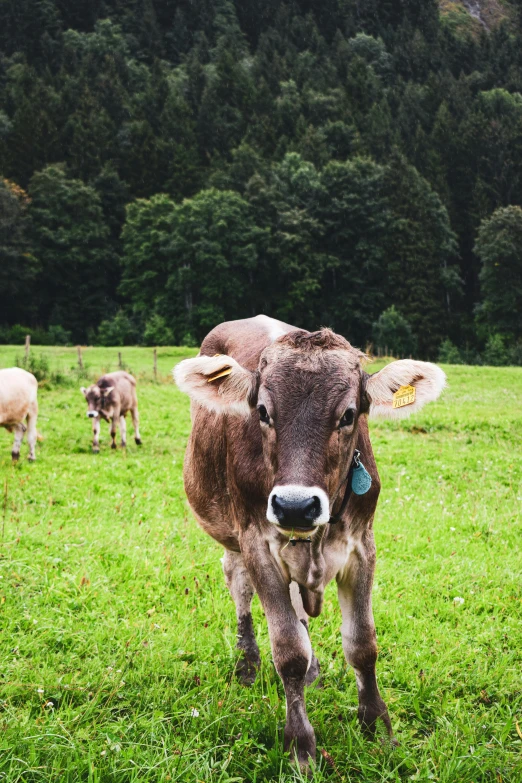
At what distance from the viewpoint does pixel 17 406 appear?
12.1m

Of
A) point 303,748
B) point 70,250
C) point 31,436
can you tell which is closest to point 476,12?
point 70,250

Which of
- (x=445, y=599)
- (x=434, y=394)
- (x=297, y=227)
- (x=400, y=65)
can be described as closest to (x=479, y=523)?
(x=445, y=599)

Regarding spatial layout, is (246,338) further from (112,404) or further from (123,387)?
(123,387)

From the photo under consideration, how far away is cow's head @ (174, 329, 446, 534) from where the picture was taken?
2.91 m

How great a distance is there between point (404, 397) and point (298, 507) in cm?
100

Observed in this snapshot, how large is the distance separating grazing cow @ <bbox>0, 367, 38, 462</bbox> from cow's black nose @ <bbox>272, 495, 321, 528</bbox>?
9887mm

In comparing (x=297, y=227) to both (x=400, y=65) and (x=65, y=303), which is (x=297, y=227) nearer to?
(x=65, y=303)

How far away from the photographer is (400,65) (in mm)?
105500

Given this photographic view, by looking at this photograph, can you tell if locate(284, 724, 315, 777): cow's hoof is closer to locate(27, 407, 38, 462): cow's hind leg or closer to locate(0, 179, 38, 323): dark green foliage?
locate(27, 407, 38, 462): cow's hind leg

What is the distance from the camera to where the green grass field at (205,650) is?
3375 mm

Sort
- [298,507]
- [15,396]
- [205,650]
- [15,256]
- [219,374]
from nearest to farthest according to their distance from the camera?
[298,507], [219,374], [205,650], [15,396], [15,256]

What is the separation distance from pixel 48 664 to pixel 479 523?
204 inches

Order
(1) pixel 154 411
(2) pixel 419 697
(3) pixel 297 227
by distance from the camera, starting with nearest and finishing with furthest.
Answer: (2) pixel 419 697 < (1) pixel 154 411 < (3) pixel 297 227

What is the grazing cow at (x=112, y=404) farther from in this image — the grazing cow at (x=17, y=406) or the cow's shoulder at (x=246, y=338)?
the cow's shoulder at (x=246, y=338)
